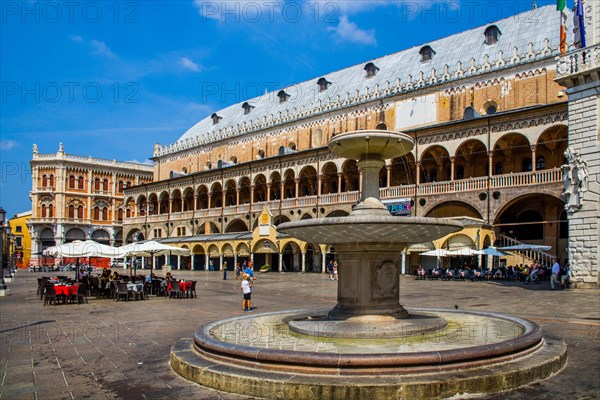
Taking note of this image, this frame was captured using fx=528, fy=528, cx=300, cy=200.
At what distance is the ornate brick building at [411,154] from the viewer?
32125mm

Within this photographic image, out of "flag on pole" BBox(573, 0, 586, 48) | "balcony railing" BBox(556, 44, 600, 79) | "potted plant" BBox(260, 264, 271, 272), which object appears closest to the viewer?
"balcony railing" BBox(556, 44, 600, 79)

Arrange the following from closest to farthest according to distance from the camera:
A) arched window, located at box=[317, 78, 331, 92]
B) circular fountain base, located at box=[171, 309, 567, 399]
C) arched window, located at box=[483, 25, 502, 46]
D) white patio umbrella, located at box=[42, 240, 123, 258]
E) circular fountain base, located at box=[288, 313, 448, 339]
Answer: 1. circular fountain base, located at box=[171, 309, 567, 399]
2. circular fountain base, located at box=[288, 313, 448, 339]
3. white patio umbrella, located at box=[42, 240, 123, 258]
4. arched window, located at box=[483, 25, 502, 46]
5. arched window, located at box=[317, 78, 331, 92]

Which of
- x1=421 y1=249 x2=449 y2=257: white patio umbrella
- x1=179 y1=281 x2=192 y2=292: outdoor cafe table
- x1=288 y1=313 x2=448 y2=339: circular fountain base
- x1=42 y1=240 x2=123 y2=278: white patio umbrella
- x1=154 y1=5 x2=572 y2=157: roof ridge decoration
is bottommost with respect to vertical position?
x1=179 y1=281 x2=192 y2=292: outdoor cafe table

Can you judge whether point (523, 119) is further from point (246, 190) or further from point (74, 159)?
point (74, 159)

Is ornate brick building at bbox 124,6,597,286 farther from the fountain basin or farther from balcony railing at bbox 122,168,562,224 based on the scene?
the fountain basin

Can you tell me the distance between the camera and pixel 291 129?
1993 inches

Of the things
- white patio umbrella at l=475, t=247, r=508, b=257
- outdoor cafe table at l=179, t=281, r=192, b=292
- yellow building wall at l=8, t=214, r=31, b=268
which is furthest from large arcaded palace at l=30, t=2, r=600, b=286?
yellow building wall at l=8, t=214, r=31, b=268

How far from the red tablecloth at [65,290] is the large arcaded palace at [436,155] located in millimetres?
11827

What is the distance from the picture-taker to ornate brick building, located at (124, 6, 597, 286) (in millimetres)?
32125

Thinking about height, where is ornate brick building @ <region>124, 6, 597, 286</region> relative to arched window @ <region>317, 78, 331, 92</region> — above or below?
below

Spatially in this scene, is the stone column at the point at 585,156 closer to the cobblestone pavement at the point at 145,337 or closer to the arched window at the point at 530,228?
the cobblestone pavement at the point at 145,337

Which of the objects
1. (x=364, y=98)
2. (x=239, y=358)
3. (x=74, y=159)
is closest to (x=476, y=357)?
(x=239, y=358)

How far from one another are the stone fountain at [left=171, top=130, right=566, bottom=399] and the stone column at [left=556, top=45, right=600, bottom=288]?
1177 centimetres

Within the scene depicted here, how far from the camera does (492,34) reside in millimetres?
39688
